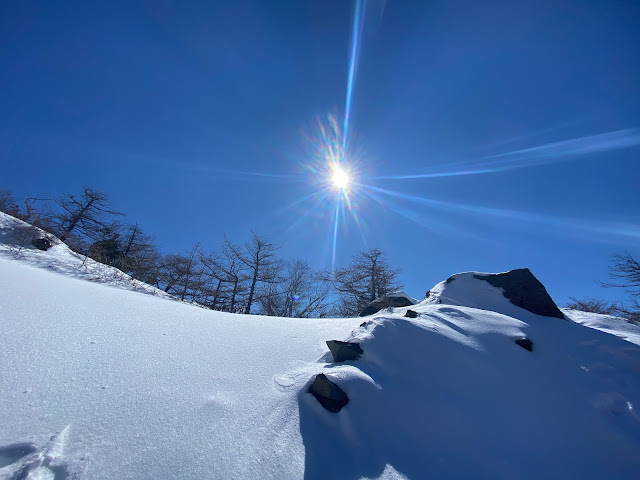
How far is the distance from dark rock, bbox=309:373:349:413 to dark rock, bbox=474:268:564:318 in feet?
17.0

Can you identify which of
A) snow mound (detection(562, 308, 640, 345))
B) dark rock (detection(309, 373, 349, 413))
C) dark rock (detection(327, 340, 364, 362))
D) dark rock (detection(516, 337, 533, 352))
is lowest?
dark rock (detection(309, 373, 349, 413))

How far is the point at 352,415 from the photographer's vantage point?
1.91 meters

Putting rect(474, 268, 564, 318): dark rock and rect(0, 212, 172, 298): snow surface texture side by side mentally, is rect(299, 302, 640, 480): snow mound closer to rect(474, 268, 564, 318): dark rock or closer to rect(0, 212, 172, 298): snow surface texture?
rect(474, 268, 564, 318): dark rock

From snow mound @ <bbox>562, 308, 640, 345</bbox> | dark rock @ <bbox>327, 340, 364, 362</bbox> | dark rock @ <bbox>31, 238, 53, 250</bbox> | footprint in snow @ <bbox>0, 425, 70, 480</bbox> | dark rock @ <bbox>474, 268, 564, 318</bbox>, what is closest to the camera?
footprint in snow @ <bbox>0, 425, 70, 480</bbox>

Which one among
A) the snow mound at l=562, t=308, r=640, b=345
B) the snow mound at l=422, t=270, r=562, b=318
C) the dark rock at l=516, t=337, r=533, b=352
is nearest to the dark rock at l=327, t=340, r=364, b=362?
the dark rock at l=516, t=337, r=533, b=352

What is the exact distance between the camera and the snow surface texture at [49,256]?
605 centimetres

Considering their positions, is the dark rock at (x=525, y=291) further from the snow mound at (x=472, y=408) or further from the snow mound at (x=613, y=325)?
the snow mound at (x=472, y=408)

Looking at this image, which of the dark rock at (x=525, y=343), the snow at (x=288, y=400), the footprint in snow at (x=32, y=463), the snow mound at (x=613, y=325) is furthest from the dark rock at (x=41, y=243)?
the snow mound at (x=613, y=325)

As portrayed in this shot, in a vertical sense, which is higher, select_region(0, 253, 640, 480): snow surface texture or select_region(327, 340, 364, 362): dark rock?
select_region(327, 340, 364, 362): dark rock

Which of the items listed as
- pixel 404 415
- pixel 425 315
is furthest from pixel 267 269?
pixel 404 415

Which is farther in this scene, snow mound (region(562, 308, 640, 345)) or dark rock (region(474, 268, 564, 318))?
dark rock (region(474, 268, 564, 318))

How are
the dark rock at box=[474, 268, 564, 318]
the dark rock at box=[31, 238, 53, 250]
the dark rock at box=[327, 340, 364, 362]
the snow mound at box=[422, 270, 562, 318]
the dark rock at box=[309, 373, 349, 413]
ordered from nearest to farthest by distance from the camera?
the dark rock at box=[309, 373, 349, 413], the dark rock at box=[327, 340, 364, 362], the dark rock at box=[474, 268, 564, 318], the snow mound at box=[422, 270, 562, 318], the dark rock at box=[31, 238, 53, 250]

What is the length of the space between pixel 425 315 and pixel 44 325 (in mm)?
4594

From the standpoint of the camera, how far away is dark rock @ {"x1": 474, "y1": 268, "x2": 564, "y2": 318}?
16.6ft
